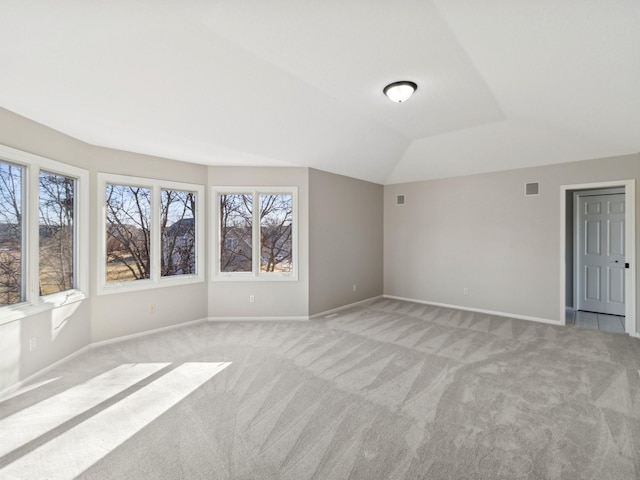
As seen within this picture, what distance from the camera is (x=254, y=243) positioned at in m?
4.89

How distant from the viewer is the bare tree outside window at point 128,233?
398 cm

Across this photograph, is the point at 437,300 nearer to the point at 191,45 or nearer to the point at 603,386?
the point at 603,386

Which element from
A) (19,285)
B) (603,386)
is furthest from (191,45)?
(603,386)

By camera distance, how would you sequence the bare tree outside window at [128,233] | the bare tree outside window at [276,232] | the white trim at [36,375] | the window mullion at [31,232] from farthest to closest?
the bare tree outside window at [276,232]
the bare tree outside window at [128,233]
the window mullion at [31,232]
the white trim at [36,375]

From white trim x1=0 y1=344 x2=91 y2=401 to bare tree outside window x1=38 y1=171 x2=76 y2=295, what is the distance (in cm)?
75

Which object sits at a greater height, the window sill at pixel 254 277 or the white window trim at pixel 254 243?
the white window trim at pixel 254 243

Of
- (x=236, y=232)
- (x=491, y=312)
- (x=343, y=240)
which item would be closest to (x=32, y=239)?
(x=236, y=232)

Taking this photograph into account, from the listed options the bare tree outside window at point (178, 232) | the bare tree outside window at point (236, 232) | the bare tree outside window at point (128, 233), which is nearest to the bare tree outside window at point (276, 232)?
the bare tree outside window at point (236, 232)

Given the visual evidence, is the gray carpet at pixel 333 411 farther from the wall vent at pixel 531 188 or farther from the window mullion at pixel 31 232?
the wall vent at pixel 531 188

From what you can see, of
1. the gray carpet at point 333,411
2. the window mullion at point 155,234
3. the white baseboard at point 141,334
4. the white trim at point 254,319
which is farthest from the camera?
the white trim at point 254,319

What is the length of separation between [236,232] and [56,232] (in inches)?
86.5

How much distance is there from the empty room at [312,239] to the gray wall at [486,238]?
0.05 metres

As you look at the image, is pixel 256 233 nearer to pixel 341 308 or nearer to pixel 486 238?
pixel 341 308

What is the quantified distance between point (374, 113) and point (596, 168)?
3452 millimetres
